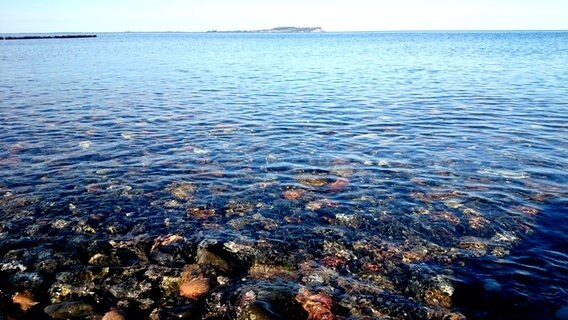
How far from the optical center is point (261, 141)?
18469 mm

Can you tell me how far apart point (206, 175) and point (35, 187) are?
5.39 m

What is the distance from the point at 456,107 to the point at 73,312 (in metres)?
25.3

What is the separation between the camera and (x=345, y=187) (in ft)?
42.1

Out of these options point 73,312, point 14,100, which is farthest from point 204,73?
point 73,312

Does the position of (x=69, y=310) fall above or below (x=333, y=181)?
above

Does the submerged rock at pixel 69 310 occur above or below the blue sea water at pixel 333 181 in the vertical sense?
above

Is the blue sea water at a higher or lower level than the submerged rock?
lower

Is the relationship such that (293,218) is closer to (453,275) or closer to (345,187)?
(345,187)

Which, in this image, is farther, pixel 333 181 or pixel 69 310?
pixel 333 181

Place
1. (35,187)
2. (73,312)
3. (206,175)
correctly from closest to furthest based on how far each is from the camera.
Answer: (73,312), (35,187), (206,175)

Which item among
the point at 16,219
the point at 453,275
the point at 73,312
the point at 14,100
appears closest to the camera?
the point at 73,312

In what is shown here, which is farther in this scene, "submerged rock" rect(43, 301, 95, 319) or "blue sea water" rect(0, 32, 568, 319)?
"blue sea water" rect(0, 32, 568, 319)

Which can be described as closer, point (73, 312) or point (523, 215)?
point (73, 312)

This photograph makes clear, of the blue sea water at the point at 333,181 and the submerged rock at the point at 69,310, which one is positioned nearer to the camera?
the submerged rock at the point at 69,310
